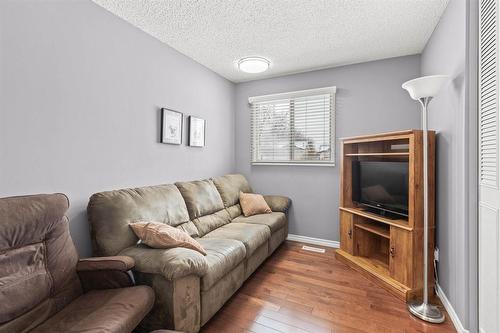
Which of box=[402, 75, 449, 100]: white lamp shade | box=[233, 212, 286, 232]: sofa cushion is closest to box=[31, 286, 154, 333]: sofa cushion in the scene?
box=[233, 212, 286, 232]: sofa cushion

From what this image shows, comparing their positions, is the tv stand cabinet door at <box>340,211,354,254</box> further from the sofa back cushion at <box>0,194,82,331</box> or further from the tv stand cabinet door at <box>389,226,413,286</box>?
the sofa back cushion at <box>0,194,82,331</box>

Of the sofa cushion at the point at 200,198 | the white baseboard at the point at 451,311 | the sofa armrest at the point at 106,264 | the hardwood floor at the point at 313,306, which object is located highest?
the sofa cushion at the point at 200,198

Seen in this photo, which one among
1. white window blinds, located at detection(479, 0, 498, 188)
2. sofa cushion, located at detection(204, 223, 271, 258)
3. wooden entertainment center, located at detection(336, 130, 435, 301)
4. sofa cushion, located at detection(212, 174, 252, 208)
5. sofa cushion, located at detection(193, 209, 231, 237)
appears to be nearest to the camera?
white window blinds, located at detection(479, 0, 498, 188)

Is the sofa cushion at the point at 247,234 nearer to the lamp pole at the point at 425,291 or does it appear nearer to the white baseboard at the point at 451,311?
the lamp pole at the point at 425,291

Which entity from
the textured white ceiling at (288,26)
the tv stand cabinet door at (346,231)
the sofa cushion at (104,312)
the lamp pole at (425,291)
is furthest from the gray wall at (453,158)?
the sofa cushion at (104,312)

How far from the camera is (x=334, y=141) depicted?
3.41m

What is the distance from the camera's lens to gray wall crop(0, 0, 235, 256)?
1561 millimetres

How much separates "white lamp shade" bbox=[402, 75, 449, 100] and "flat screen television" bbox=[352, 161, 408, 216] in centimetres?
68

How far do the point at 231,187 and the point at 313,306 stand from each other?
1.85m

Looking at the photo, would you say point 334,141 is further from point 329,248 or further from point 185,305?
point 185,305

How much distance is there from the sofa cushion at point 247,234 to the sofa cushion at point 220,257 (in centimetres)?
12

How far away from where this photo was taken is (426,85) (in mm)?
1942

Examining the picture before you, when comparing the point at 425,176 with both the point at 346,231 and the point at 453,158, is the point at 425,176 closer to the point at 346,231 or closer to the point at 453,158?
the point at 453,158

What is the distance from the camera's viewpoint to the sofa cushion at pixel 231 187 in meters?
3.27
